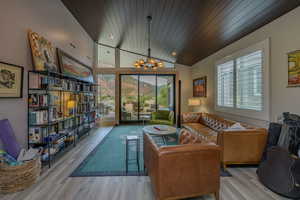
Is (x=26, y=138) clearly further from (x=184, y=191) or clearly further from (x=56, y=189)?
(x=184, y=191)

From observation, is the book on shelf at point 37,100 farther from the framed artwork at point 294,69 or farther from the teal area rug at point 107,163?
the framed artwork at point 294,69

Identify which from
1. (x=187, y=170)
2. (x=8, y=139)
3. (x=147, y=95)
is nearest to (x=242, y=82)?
(x=187, y=170)

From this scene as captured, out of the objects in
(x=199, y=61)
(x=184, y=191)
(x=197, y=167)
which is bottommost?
(x=184, y=191)

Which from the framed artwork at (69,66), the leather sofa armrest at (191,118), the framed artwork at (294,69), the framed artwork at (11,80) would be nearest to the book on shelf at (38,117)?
the framed artwork at (11,80)

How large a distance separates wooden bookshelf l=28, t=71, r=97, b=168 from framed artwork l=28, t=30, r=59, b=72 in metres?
0.16

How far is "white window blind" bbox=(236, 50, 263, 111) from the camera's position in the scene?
311 cm

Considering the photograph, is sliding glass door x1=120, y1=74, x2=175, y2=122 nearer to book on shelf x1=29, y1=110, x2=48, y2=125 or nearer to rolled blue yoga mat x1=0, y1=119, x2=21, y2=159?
book on shelf x1=29, y1=110, x2=48, y2=125

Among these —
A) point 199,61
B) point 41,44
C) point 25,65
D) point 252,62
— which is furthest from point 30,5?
point 199,61

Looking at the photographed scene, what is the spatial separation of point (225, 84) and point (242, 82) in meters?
0.69

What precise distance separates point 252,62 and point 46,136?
4.75 meters

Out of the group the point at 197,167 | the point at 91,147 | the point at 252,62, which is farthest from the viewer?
the point at 91,147

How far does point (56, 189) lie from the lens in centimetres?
214

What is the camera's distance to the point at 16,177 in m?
2.06

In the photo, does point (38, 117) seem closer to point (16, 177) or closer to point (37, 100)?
point (37, 100)
